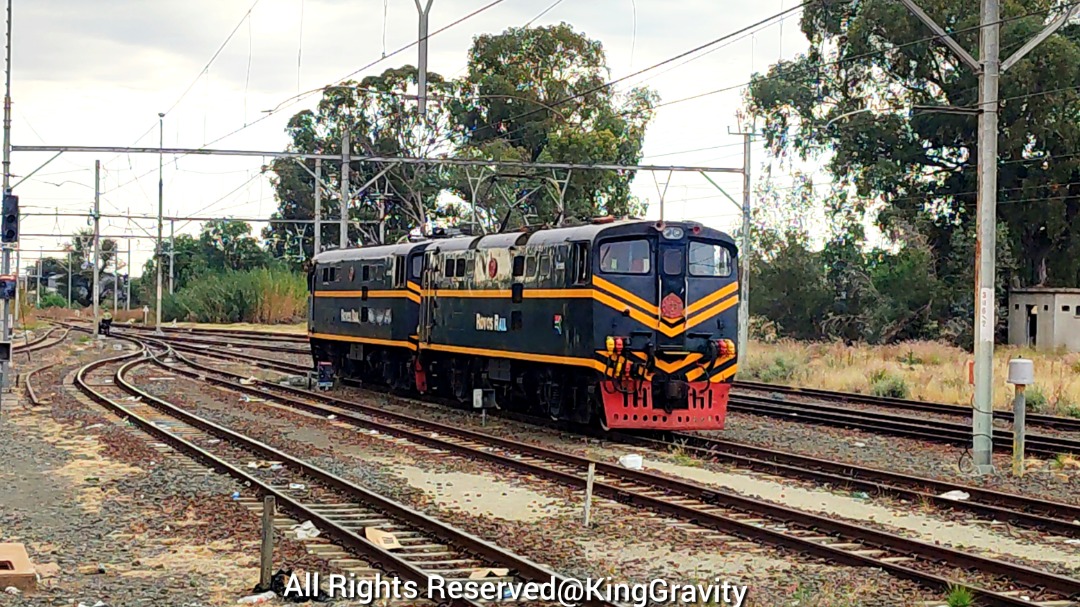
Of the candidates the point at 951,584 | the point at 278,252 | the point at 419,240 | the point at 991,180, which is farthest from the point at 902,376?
the point at 278,252

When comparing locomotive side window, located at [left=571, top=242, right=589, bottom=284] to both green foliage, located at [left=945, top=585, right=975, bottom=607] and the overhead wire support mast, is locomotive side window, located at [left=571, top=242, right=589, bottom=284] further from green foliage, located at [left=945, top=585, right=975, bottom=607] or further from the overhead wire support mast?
green foliage, located at [left=945, top=585, right=975, bottom=607]

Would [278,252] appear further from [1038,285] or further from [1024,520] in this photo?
[1024,520]

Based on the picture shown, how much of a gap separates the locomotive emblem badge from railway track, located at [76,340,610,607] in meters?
5.96

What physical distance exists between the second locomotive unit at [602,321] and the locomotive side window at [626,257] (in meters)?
0.01

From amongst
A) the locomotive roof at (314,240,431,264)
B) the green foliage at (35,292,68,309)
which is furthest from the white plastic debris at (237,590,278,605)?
the green foliage at (35,292,68,309)

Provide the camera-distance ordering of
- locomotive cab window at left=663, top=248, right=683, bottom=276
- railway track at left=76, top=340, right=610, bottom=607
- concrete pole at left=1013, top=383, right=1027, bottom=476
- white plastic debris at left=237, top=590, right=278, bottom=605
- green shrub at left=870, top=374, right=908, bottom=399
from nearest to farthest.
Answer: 1. white plastic debris at left=237, top=590, right=278, bottom=605
2. railway track at left=76, top=340, right=610, bottom=607
3. concrete pole at left=1013, top=383, right=1027, bottom=476
4. locomotive cab window at left=663, top=248, right=683, bottom=276
5. green shrub at left=870, top=374, right=908, bottom=399

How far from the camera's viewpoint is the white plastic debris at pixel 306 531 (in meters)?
11.8

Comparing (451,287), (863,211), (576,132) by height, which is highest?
(576,132)

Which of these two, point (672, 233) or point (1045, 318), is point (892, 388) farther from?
point (1045, 318)

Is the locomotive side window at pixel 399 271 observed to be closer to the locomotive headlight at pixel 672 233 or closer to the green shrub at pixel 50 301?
the locomotive headlight at pixel 672 233

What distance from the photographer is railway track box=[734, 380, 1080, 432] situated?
919 inches

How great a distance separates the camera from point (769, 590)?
970 centimetres

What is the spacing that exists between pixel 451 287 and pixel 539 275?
393 centimetres

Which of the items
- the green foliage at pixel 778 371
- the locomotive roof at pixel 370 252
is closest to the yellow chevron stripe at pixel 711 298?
the locomotive roof at pixel 370 252
